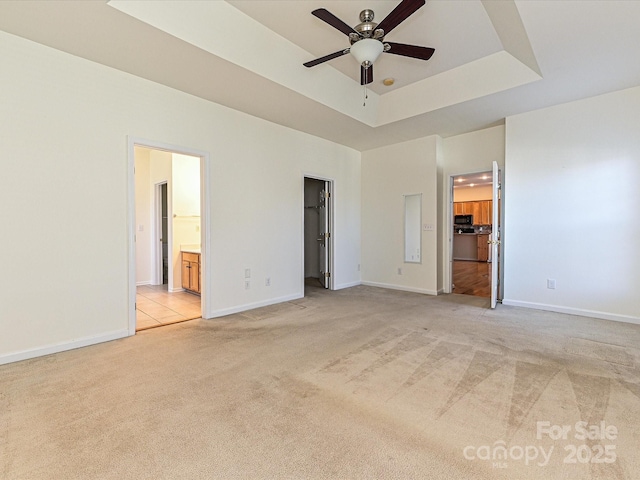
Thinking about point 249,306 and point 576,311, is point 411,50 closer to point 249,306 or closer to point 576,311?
point 249,306

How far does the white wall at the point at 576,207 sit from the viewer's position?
12.3 feet

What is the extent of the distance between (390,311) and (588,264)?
103 inches

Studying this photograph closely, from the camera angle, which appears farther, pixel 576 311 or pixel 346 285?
pixel 346 285

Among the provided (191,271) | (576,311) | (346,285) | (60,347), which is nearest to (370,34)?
(60,347)

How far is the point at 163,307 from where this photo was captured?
457cm

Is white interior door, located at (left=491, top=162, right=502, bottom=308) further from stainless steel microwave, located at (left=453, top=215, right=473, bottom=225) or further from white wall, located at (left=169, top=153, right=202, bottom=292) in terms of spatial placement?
stainless steel microwave, located at (left=453, top=215, right=473, bottom=225)

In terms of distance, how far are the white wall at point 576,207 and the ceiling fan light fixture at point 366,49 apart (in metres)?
2.98

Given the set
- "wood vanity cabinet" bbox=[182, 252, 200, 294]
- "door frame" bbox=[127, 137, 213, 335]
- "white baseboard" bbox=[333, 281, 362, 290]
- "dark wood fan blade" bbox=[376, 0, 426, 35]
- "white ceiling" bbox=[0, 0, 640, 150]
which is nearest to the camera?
"dark wood fan blade" bbox=[376, 0, 426, 35]

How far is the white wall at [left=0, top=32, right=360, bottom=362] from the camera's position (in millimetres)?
2668

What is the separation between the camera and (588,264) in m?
4.00

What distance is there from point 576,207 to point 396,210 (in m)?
2.70

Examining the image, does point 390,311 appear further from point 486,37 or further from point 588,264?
point 486,37

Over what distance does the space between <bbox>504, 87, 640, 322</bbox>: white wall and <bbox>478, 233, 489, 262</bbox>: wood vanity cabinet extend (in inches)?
259

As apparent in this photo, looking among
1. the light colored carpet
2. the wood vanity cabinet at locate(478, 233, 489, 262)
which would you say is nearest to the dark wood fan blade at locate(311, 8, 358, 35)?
the light colored carpet
